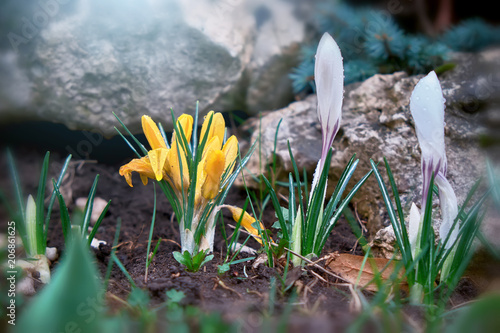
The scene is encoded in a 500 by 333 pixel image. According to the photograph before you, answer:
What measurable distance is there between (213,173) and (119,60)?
768 millimetres

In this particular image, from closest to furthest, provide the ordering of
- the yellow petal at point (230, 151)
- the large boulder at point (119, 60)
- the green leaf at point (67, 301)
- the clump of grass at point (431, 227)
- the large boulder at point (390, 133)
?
1. the green leaf at point (67, 301)
2. the clump of grass at point (431, 227)
3. the yellow petal at point (230, 151)
4. the large boulder at point (390, 133)
5. the large boulder at point (119, 60)

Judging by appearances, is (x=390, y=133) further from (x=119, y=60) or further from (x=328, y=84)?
(x=119, y=60)

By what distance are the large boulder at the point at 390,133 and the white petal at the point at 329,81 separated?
0.60 ft

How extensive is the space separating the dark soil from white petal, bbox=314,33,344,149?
32cm

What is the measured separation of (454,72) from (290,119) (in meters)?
0.55

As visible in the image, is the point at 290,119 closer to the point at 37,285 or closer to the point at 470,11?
the point at 37,285

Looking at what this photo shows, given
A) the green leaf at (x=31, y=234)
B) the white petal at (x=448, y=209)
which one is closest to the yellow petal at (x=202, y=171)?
the green leaf at (x=31, y=234)

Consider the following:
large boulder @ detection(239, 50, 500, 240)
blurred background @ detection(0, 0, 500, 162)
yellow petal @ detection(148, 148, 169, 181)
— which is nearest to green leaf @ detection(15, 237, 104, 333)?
→ yellow petal @ detection(148, 148, 169, 181)

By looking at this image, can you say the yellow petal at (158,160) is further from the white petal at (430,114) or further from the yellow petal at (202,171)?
the white petal at (430,114)

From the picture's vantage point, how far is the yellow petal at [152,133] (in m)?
0.91

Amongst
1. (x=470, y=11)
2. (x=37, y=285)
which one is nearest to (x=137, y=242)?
(x=37, y=285)

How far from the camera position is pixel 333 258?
872 millimetres

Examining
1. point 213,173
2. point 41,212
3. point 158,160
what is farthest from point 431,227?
point 41,212

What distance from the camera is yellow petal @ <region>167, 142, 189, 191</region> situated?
88 cm
